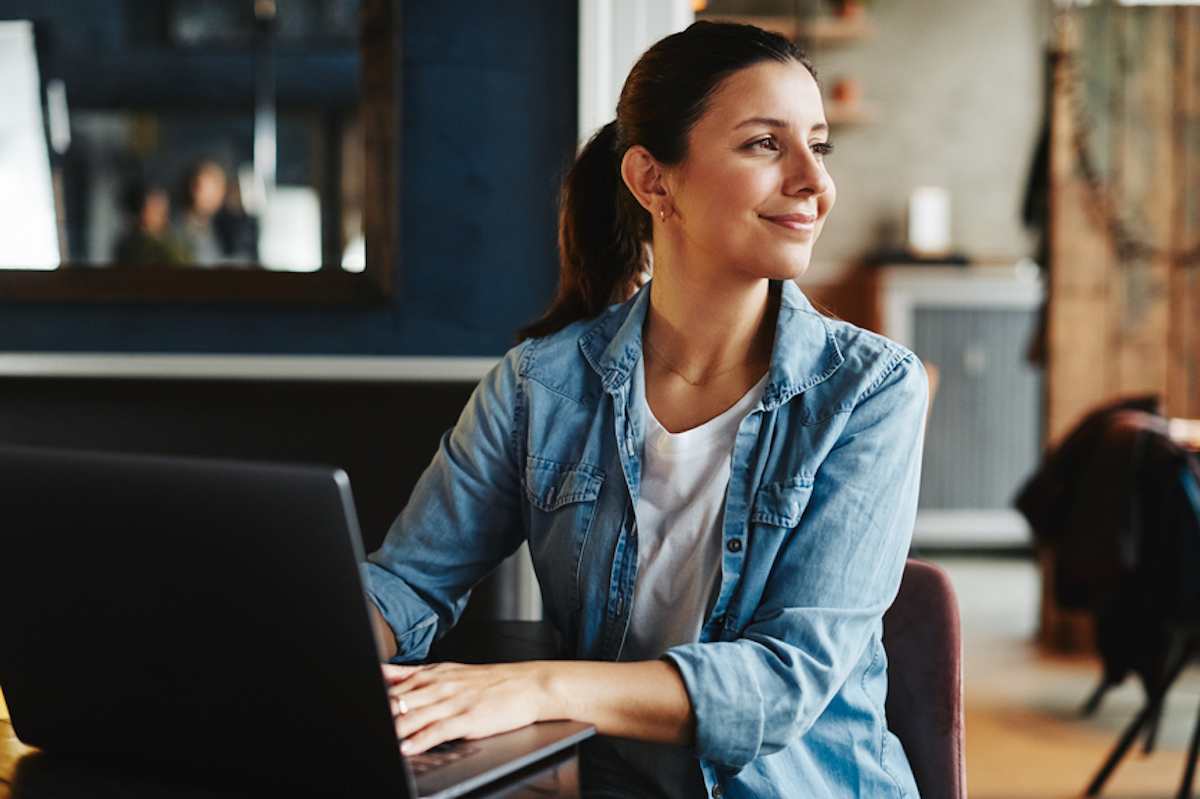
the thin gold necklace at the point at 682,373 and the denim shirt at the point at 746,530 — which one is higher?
the thin gold necklace at the point at 682,373

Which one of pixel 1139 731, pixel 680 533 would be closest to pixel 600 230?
pixel 680 533

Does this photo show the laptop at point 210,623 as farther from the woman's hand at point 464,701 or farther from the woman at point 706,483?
the woman at point 706,483

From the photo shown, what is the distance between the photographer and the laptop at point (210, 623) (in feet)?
2.91

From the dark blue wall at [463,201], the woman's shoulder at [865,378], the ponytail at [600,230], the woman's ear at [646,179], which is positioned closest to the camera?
the woman's shoulder at [865,378]

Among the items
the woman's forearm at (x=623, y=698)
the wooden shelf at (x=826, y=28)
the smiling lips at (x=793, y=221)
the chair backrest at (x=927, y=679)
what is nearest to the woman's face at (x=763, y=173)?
the smiling lips at (x=793, y=221)

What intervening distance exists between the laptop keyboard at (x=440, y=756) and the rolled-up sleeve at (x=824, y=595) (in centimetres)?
23

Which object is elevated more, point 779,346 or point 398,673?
point 779,346

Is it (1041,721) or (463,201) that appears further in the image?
(1041,721)

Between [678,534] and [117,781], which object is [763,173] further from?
[117,781]

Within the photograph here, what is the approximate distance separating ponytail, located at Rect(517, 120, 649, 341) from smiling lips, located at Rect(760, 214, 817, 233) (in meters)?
0.32

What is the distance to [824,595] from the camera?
1.31 meters

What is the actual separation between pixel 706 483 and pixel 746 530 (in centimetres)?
8

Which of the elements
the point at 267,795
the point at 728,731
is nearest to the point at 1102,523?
the point at 728,731

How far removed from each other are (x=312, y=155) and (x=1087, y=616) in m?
3.26
